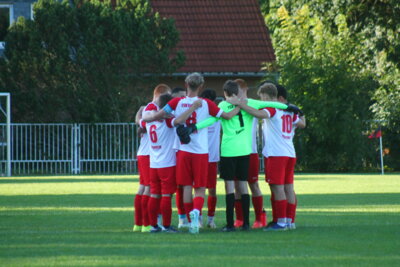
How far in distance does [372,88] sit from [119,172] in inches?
433

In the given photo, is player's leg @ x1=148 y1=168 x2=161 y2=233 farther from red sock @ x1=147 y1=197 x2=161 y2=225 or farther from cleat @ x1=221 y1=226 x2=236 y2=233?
cleat @ x1=221 y1=226 x2=236 y2=233

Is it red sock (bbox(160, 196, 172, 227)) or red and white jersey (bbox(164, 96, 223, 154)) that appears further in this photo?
red sock (bbox(160, 196, 172, 227))

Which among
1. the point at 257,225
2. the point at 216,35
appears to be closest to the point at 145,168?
the point at 257,225

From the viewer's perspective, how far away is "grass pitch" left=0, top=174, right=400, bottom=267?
9.07 metres

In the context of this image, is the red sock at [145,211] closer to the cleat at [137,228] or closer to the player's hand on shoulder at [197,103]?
the cleat at [137,228]

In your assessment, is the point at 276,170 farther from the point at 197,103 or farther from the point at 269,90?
the point at 197,103

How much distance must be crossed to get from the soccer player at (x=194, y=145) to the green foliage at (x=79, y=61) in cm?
2342

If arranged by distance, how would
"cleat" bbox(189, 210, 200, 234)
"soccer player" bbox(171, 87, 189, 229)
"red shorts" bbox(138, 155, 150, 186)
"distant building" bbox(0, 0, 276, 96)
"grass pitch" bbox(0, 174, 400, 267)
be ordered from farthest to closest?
1. "distant building" bbox(0, 0, 276, 96)
2. "soccer player" bbox(171, 87, 189, 229)
3. "red shorts" bbox(138, 155, 150, 186)
4. "cleat" bbox(189, 210, 200, 234)
5. "grass pitch" bbox(0, 174, 400, 267)

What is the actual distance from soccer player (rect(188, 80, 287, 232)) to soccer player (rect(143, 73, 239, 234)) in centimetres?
30

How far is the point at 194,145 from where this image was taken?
1190cm

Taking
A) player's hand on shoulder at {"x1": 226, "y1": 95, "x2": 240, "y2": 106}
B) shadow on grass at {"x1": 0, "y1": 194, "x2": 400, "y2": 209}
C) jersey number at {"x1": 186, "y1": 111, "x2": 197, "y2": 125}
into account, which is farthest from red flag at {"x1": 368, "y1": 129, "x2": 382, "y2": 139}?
jersey number at {"x1": 186, "y1": 111, "x2": 197, "y2": 125}

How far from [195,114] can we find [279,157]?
4.34 ft

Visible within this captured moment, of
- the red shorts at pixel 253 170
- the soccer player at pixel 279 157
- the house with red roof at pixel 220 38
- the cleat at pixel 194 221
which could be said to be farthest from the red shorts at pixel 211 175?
the house with red roof at pixel 220 38

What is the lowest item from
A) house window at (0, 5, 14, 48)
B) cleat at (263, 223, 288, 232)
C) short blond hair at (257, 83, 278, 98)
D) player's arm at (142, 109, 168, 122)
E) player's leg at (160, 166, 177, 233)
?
cleat at (263, 223, 288, 232)
